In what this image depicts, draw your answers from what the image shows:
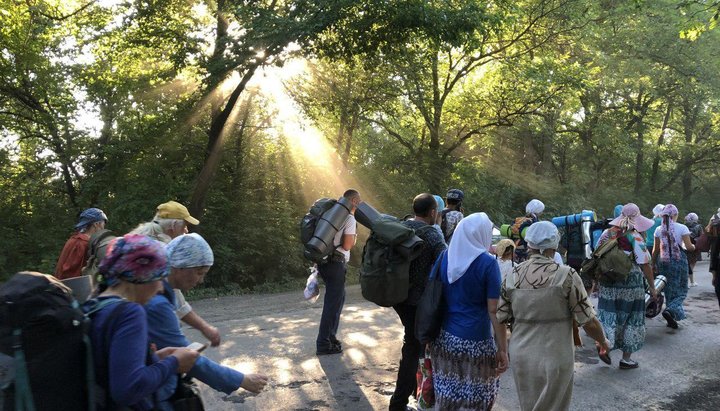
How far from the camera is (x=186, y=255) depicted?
9.78 ft

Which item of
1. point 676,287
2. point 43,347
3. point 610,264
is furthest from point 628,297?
point 43,347

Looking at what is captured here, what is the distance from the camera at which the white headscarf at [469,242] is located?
3.97m

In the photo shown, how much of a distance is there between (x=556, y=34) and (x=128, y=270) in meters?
18.9

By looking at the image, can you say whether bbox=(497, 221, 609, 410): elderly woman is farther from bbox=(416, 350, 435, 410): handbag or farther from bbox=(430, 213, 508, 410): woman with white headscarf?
bbox=(416, 350, 435, 410): handbag

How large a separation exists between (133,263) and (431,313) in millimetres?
2312

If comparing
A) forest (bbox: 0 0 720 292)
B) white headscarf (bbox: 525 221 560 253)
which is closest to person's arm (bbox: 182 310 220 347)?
white headscarf (bbox: 525 221 560 253)

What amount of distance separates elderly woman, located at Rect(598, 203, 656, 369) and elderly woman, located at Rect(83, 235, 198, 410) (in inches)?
235

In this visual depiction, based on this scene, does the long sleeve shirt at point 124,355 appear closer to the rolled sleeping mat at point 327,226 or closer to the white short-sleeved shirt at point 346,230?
the rolled sleeping mat at point 327,226

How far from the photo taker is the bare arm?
3965 mm

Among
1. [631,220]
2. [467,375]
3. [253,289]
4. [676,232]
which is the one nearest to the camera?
[467,375]

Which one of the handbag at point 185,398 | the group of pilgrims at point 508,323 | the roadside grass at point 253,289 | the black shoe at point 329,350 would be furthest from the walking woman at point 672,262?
the handbag at point 185,398

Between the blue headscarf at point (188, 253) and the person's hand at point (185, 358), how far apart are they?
1.98ft

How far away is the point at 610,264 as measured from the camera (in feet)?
22.4

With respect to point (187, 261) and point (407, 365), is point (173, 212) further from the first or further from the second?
point (407, 365)
